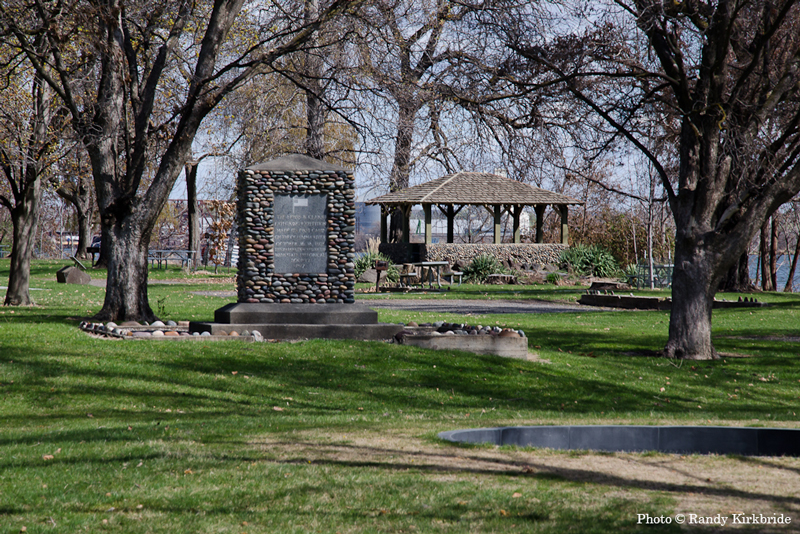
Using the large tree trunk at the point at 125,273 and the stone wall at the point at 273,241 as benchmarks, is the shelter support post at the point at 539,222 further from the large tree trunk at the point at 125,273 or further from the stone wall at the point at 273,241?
the large tree trunk at the point at 125,273

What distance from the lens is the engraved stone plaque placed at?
1309 cm

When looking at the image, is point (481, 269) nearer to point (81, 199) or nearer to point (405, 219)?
point (405, 219)

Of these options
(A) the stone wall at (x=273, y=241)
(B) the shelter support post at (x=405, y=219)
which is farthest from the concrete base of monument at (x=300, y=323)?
(B) the shelter support post at (x=405, y=219)

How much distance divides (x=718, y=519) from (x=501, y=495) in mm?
1106

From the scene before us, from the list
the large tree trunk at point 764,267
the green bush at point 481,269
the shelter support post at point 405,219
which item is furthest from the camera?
the shelter support post at point 405,219

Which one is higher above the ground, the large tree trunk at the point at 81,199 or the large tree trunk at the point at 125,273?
the large tree trunk at the point at 81,199

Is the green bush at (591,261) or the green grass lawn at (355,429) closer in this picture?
the green grass lawn at (355,429)

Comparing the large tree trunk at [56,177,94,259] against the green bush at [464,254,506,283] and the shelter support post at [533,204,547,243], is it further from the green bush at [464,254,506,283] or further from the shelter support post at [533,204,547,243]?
the shelter support post at [533,204,547,243]

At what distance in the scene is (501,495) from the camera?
432cm

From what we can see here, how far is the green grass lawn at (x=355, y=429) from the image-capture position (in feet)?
13.4

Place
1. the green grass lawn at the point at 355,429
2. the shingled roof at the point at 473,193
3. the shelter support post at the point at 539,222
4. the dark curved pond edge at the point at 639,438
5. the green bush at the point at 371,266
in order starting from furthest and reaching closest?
the shelter support post at the point at 539,222 < the shingled roof at the point at 473,193 < the green bush at the point at 371,266 < the dark curved pond edge at the point at 639,438 < the green grass lawn at the point at 355,429

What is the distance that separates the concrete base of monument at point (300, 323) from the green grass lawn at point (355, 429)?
67 centimetres

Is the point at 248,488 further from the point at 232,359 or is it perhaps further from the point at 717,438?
the point at 232,359

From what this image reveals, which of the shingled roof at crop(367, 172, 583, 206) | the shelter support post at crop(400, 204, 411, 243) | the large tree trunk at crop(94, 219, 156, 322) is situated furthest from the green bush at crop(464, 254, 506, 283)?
the large tree trunk at crop(94, 219, 156, 322)
